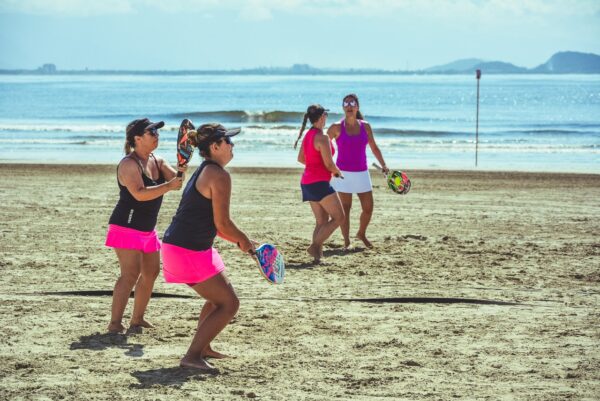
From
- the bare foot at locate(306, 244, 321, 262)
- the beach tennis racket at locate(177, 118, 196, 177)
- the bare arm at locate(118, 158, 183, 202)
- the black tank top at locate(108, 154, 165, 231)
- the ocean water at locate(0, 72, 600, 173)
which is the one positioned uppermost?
the beach tennis racket at locate(177, 118, 196, 177)

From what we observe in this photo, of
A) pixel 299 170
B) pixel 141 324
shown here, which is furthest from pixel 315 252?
pixel 299 170

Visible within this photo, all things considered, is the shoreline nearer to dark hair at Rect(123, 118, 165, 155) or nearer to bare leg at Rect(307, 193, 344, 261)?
bare leg at Rect(307, 193, 344, 261)

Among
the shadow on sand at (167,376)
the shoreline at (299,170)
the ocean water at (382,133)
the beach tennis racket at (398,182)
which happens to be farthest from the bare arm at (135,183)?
the ocean water at (382,133)

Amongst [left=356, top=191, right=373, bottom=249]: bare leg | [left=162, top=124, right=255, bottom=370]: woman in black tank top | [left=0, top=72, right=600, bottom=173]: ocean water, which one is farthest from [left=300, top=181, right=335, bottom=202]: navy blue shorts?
[left=0, top=72, right=600, bottom=173]: ocean water

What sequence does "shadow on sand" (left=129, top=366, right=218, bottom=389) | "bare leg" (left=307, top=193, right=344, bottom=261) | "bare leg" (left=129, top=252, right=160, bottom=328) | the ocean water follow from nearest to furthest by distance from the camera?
1. "shadow on sand" (left=129, top=366, right=218, bottom=389)
2. "bare leg" (left=129, top=252, right=160, bottom=328)
3. "bare leg" (left=307, top=193, right=344, bottom=261)
4. the ocean water

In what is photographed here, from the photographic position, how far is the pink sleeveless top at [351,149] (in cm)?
1050

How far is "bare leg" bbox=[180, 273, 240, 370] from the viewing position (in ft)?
19.0

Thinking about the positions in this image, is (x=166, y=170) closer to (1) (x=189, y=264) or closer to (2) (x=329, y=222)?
(1) (x=189, y=264)

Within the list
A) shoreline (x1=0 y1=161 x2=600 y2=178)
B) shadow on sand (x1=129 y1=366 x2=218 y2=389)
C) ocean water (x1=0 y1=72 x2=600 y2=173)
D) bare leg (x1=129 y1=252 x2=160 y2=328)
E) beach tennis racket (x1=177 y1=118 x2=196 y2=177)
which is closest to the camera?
shadow on sand (x1=129 y1=366 x2=218 y2=389)

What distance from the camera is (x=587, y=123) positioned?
1815 inches

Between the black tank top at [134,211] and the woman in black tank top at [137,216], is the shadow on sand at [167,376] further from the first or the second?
the black tank top at [134,211]

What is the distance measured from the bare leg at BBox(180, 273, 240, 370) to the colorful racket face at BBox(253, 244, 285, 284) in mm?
249

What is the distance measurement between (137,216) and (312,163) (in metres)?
3.32

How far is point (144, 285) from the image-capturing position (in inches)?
269
